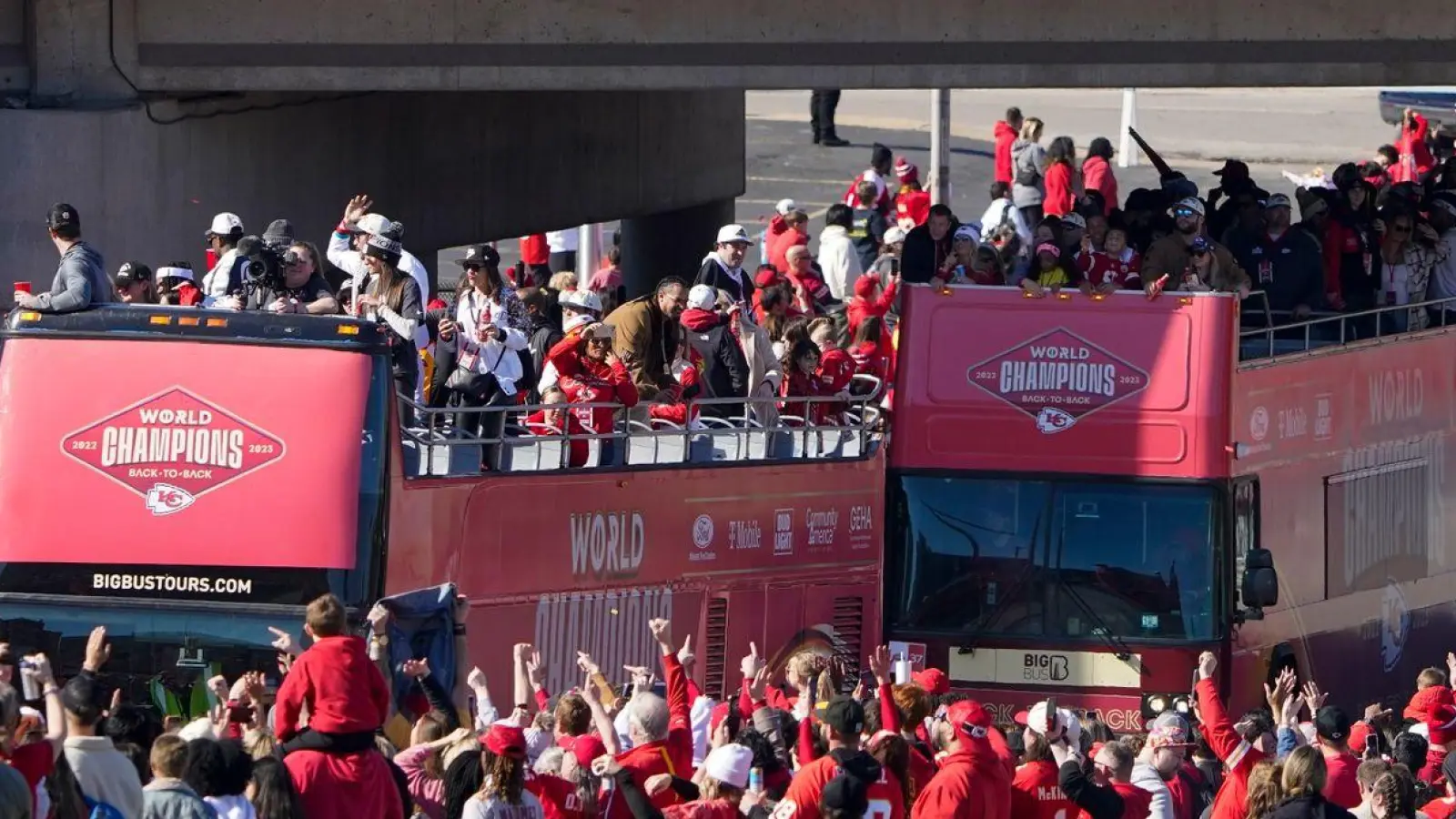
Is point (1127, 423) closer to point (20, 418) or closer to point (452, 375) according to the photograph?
point (452, 375)

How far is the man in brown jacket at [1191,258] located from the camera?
19.9m

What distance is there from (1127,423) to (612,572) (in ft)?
10.5

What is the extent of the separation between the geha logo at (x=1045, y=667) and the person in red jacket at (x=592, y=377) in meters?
2.77

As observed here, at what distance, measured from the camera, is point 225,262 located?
16062mm

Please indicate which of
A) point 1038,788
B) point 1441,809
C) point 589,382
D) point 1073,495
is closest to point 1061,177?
point 1073,495

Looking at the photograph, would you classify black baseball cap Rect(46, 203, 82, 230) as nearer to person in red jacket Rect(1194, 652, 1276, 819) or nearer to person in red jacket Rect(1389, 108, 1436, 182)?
person in red jacket Rect(1194, 652, 1276, 819)

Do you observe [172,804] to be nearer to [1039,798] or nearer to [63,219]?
[1039,798]

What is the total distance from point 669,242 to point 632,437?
16.0 m

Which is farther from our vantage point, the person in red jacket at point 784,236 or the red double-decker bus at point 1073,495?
the person in red jacket at point 784,236

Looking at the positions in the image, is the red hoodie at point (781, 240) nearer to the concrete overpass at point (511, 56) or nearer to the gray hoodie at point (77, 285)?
the concrete overpass at point (511, 56)

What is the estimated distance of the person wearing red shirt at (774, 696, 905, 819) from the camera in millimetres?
10680

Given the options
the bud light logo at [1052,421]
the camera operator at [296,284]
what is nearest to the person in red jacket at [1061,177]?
the bud light logo at [1052,421]

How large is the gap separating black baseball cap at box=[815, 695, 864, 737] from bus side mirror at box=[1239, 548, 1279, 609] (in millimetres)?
5869

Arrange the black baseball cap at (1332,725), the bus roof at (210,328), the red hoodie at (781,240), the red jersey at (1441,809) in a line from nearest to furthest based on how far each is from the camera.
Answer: the red jersey at (1441,809)
the black baseball cap at (1332,725)
the bus roof at (210,328)
the red hoodie at (781,240)
